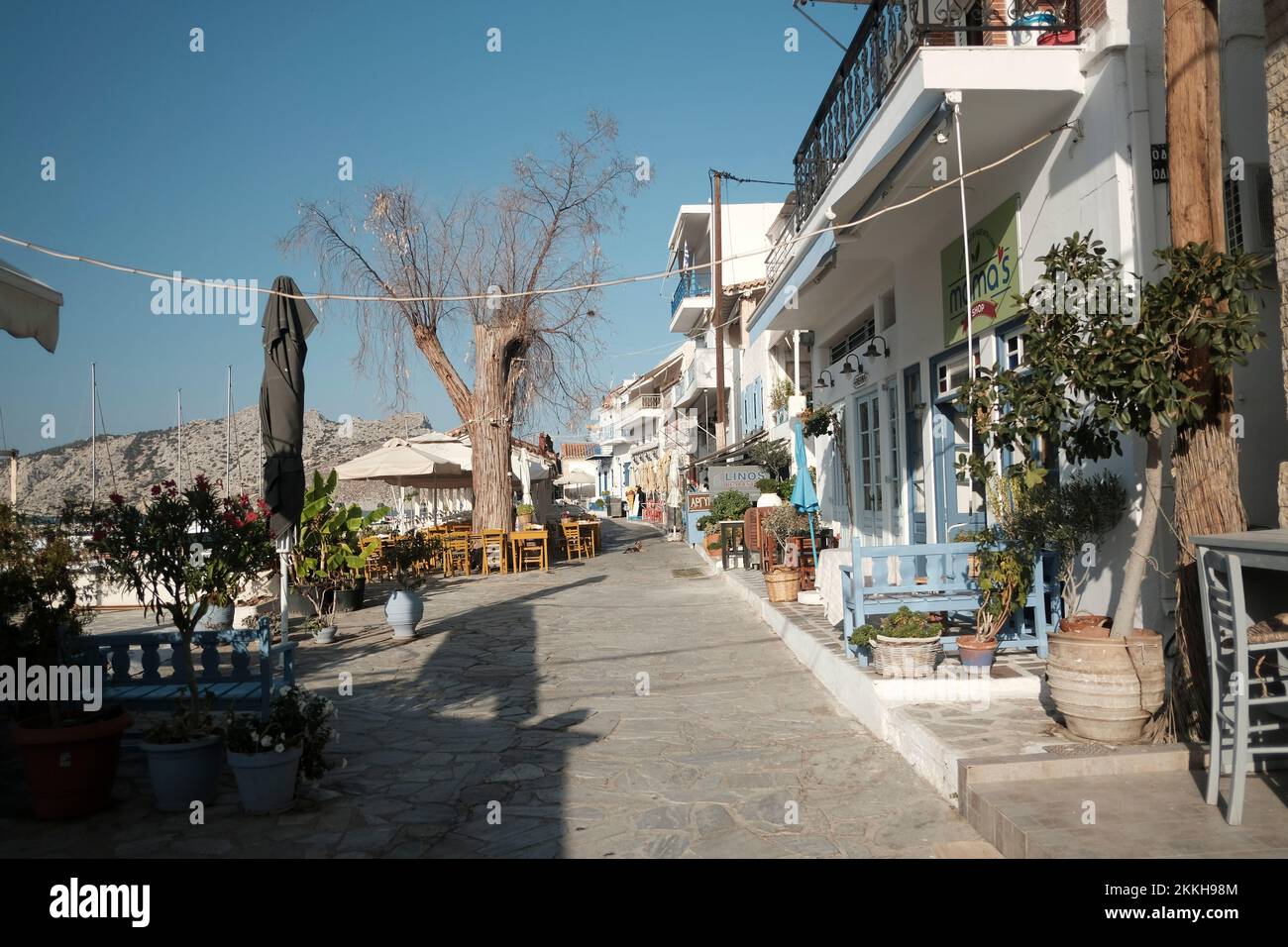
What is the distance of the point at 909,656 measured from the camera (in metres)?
6.07

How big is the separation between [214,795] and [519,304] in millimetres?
16220

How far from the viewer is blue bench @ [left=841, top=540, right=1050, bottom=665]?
21.5ft

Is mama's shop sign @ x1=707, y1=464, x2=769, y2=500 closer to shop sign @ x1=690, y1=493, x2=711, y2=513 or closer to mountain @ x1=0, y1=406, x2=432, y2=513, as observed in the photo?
shop sign @ x1=690, y1=493, x2=711, y2=513

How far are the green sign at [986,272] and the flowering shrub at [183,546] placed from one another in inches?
237

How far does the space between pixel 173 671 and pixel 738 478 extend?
13.0 m

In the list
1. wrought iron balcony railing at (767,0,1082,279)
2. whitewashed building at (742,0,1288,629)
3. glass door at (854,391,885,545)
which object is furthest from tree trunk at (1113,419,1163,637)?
glass door at (854,391,885,545)

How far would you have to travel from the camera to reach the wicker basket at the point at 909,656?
6059mm

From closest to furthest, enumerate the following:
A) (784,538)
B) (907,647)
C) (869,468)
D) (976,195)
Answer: (907,647), (976,195), (784,538), (869,468)

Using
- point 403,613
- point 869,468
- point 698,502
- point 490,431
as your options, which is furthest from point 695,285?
point 403,613

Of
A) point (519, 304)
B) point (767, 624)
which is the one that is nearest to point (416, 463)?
point (519, 304)

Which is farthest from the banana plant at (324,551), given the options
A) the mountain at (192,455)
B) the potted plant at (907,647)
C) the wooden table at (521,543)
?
A: the mountain at (192,455)

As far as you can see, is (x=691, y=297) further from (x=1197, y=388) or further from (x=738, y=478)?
(x=1197, y=388)

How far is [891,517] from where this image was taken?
11789 millimetres
